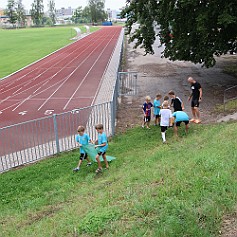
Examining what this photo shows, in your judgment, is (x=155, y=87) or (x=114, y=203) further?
(x=155, y=87)

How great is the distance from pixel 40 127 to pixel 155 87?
9133 mm

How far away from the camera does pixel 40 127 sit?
12.1 meters

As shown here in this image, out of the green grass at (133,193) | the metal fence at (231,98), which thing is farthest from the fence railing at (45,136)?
the metal fence at (231,98)

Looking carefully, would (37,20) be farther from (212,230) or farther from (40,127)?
(212,230)

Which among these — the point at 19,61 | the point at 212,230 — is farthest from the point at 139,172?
the point at 19,61

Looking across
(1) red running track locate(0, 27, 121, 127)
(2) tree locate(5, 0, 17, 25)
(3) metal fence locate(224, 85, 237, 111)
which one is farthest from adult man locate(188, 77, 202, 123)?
(2) tree locate(5, 0, 17, 25)

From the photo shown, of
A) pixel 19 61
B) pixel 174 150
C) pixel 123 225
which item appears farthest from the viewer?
pixel 19 61

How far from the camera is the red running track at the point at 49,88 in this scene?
627 inches

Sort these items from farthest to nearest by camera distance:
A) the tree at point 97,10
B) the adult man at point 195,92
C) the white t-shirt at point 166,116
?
the tree at point 97,10, the adult man at point 195,92, the white t-shirt at point 166,116

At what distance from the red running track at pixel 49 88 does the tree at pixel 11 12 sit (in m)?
117

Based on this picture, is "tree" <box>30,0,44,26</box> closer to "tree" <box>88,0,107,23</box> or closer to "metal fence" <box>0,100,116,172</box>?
"tree" <box>88,0,107,23</box>

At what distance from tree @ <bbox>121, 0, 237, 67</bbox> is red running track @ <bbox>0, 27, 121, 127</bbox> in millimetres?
5058

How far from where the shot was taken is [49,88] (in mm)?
20875

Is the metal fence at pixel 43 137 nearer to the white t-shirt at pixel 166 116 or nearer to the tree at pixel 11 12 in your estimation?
the white t-shirt at pixel 166 116
